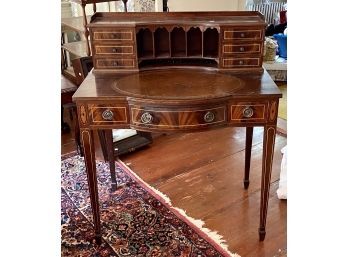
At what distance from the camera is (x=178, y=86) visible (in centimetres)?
150

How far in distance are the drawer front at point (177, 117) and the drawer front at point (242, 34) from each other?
36cm

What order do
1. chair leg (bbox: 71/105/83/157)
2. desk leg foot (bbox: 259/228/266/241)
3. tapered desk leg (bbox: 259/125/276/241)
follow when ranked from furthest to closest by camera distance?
chair leg (bbox: 71/105/83/157)
desk leg foot (bbox: 259/228/266/241)
tapered desk leg (bbox: 259/125/276/241)

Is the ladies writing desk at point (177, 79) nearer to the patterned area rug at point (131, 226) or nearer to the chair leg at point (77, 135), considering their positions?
the patterned area rug at point (131, 226)

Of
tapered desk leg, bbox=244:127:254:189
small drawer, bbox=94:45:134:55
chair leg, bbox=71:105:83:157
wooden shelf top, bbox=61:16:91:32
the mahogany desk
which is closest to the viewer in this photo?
the mahogany desk

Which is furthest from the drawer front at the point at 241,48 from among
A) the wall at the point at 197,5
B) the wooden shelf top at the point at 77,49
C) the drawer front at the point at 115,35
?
A: the wooden shelf top at the point at 77,49

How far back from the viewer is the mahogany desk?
1.39 m

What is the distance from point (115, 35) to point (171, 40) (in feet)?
1.03

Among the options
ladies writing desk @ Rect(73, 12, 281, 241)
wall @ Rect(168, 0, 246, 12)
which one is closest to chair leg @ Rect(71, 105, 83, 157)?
ladies writing desk @ Rect(73, 12, 281, 241)

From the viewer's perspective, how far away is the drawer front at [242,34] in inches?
61.7

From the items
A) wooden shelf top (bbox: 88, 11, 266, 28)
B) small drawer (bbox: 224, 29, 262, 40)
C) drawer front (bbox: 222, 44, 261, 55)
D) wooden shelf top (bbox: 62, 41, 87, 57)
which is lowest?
wooden shelf top (bbox: 62, 41, 87, 57)

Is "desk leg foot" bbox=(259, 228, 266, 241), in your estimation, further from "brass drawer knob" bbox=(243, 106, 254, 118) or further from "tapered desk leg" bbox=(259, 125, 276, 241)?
"brass drawer knob" bbox=(243, 106, 254, 118)

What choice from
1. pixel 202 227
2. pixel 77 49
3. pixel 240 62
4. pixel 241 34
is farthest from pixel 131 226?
pixel 77 49

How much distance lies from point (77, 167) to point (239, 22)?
1444 millimetres
